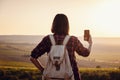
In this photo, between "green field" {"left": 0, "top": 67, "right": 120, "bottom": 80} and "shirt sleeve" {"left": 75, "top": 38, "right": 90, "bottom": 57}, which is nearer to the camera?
"shirt sleeve" {"left": 75, "top": 38, "right": 90, "bottom": 57}

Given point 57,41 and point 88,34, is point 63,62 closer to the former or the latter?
point 57,41

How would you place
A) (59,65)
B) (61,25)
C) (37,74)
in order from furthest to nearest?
(37,74) < (61,25) < (59,65)

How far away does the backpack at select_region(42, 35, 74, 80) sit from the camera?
4.91 meters

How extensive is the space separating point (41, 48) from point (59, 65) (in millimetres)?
364

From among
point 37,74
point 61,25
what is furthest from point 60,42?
point 37,74

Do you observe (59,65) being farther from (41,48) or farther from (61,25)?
(61,25)

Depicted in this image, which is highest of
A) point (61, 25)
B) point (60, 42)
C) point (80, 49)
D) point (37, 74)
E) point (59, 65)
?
point (61, 25)

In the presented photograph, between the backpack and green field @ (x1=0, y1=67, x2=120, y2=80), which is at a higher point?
the backpack

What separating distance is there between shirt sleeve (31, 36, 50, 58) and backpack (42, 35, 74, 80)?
0.12 metres

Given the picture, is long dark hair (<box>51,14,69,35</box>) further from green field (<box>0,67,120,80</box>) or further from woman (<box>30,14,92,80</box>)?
green field (<box>0,67,120,80</box>)

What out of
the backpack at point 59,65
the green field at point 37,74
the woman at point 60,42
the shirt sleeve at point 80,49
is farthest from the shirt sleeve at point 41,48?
the green field at point 37,74

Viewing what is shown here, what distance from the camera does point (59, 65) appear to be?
194 inches

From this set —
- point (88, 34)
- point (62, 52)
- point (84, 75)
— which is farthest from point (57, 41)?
point (84, 75)

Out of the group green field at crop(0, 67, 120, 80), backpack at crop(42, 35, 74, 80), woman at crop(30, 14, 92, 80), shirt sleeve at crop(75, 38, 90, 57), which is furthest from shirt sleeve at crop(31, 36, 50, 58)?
green field at crop(0, 67, 120, 80)
